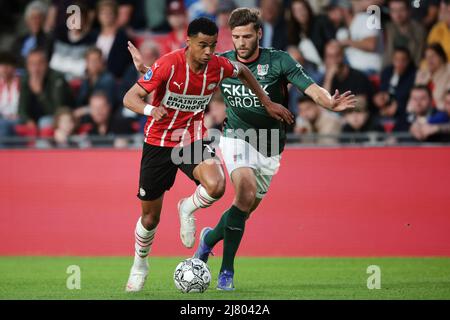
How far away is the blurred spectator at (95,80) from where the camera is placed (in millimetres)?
14711

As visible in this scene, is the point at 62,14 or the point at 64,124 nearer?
the point at 64,124

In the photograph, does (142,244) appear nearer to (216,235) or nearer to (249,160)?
(216,235)

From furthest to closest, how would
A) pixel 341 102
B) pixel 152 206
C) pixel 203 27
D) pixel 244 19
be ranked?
pixel 244 19 → pixel 152 206 → pixel 341 102 → pixel 203 27

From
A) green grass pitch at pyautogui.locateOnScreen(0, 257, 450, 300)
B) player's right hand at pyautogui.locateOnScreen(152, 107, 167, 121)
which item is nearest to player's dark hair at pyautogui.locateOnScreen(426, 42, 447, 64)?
green grass pitch at pyautogui.locateOnScreen(0, 257, 450, 300)

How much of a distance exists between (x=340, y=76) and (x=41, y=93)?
4.63 m

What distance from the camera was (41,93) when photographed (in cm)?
1508

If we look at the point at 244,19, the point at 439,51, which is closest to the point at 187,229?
the point at 244,19

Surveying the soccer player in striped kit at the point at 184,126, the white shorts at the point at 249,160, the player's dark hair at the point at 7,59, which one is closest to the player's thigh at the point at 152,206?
the soccer player in striped kit at the point at 184,126

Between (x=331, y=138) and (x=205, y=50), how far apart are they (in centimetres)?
530

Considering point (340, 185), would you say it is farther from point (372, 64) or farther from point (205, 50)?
point (205, 50)

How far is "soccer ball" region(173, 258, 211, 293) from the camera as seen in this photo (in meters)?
8.48

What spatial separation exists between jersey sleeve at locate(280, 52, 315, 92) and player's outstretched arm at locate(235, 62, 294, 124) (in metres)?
0.45

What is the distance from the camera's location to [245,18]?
9359 millimetres

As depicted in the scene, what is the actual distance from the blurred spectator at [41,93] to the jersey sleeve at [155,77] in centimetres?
664
